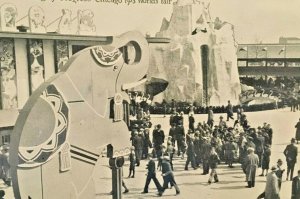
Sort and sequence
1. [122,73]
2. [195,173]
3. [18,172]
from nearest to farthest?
[18,172], [122,73], [195,173]

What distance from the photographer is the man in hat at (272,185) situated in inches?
77.3

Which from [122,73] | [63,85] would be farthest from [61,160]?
[122,73]

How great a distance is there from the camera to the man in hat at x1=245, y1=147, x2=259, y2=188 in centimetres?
193

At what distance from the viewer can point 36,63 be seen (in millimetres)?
1689

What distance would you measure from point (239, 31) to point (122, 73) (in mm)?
557

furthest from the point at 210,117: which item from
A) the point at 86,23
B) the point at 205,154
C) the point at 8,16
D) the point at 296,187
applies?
the point at 8,16

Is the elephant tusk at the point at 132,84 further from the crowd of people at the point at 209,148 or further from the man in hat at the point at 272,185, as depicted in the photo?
the man in hat at the point at 272,185

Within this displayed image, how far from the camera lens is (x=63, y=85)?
1.66m

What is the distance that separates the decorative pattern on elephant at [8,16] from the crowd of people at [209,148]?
24.3 inches

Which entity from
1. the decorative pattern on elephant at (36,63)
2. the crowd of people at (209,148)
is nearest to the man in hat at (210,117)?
the crowd of people at (209,148)

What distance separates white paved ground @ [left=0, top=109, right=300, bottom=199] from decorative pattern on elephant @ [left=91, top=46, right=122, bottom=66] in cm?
31

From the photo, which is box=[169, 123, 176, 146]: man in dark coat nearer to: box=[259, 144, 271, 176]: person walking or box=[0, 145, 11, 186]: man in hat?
box=[259, 144, 271, 176]: person walking

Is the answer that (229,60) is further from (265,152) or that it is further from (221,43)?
(265,152)

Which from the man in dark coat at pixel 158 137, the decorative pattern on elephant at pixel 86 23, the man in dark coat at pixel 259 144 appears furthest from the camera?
the man in dark coat at pixel 259 144
